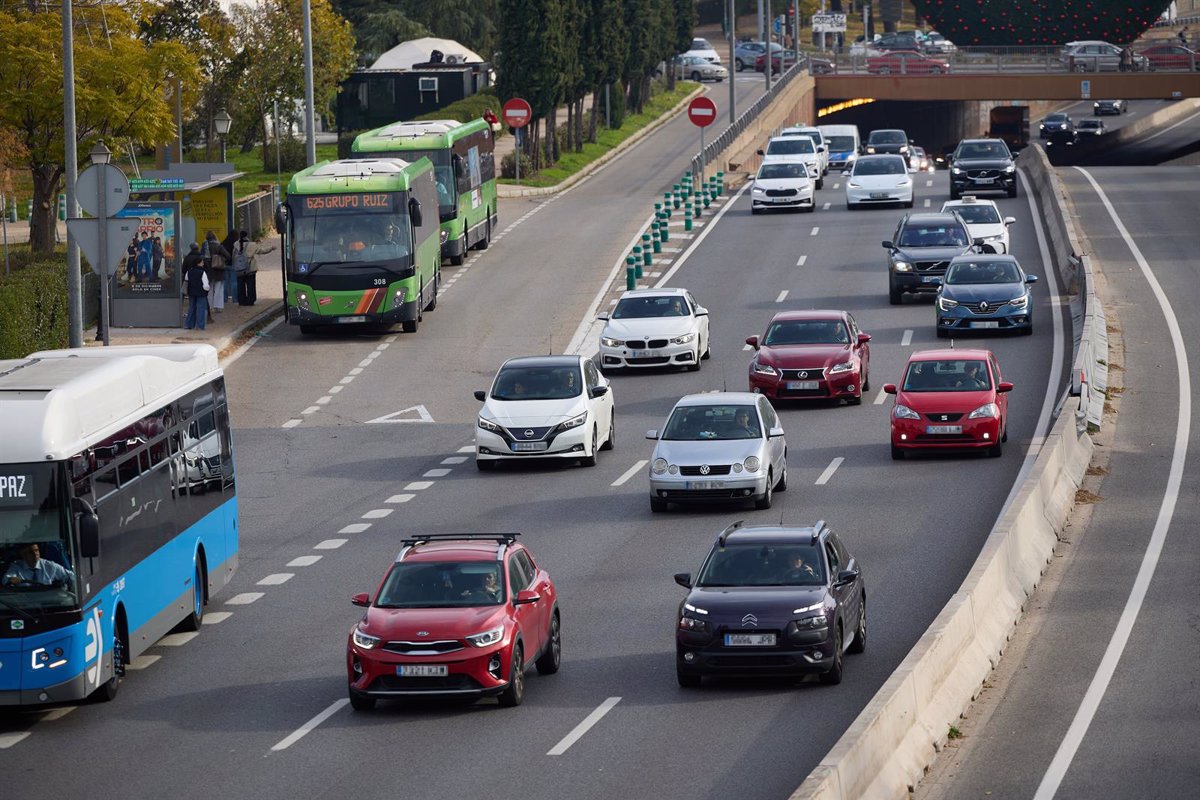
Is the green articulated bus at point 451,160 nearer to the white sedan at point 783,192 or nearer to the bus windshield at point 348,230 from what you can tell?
the bus windshield at point 348,230

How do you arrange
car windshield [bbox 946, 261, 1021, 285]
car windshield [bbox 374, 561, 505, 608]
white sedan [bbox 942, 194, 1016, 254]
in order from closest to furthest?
1. car windshield [bbox 374, 561, 505, 608]
2. car windshield [bbox 946, 261, 1021, 285]
3. white sedan [bbox 942, 194, 1016, 254]

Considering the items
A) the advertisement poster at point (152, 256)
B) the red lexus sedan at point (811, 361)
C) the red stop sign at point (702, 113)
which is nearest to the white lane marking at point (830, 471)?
the red lexus sedan at point (811, 361)

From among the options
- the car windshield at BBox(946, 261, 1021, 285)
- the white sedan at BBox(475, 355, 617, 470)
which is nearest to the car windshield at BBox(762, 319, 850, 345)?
the white sedan at BBox(475, 355, 617, 470)

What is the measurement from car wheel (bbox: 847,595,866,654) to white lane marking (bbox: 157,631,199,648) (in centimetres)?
673

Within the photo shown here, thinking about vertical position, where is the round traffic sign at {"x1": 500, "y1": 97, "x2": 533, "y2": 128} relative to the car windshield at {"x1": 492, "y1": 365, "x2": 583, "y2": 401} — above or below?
above

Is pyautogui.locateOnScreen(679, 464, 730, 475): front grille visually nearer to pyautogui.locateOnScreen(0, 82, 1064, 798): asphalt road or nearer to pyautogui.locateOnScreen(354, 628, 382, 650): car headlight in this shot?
pyautogui.locateOnScreen(0, 82, 1064, 798): asphalt road

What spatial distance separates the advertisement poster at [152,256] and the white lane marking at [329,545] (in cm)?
1565

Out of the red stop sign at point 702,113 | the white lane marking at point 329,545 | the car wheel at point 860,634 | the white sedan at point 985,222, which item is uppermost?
the red stop sign at point 702,113

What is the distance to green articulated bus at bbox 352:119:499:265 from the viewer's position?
49844 millimetres

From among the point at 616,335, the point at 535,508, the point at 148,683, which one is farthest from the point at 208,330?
the point at 148,683

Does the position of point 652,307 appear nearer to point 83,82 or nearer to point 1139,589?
point 83,82

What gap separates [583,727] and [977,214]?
33.5m

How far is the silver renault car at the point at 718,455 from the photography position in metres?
25.7

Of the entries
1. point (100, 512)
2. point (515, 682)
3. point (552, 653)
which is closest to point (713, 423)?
point (552, 653)
